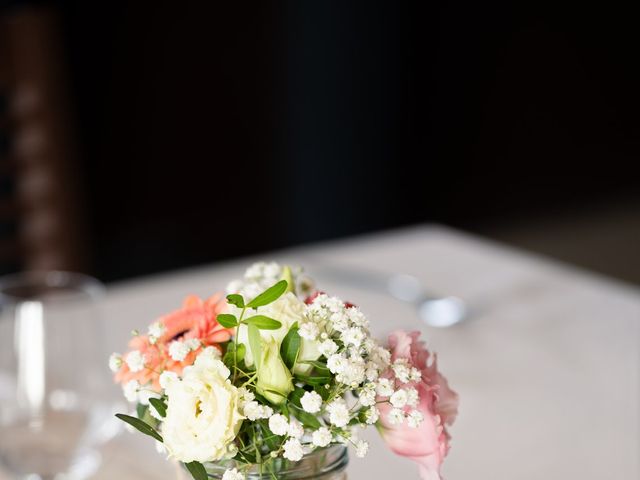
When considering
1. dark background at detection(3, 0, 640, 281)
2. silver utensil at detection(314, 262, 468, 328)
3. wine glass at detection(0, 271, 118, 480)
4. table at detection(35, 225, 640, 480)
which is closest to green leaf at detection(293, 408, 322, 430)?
table at detection(35, 225, 640, 480)

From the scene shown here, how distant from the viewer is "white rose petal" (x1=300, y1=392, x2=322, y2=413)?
52cm

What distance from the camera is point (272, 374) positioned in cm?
Answer: 53

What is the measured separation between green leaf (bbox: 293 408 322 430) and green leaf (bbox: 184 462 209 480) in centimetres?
6

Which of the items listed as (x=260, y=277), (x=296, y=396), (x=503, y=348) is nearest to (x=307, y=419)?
(x=296, y=396)

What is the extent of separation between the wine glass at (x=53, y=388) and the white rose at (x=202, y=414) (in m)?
0.29

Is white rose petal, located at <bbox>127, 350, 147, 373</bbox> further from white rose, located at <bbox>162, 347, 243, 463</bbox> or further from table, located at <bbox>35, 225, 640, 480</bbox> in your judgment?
table, located at <bbox>35, 225, 640, 480</bbox>

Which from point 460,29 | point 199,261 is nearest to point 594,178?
point 460,29

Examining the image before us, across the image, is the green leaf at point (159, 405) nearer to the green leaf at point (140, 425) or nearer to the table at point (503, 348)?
the green leaf at point (140, 425)

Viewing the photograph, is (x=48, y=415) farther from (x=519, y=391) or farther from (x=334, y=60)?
(x=334, y=60)

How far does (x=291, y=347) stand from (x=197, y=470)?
0.09m

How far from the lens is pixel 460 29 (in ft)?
10.8

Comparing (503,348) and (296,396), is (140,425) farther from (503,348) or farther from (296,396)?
(503,348)

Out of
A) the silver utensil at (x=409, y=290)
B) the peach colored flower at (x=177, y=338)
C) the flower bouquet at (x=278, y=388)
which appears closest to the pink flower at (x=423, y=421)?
the flower bouquet at (x=278, y=388)

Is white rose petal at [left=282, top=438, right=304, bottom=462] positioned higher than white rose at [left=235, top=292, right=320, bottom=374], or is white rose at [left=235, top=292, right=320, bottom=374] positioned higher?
white rose at [left=235, top=292, right=320, bottom=374]
